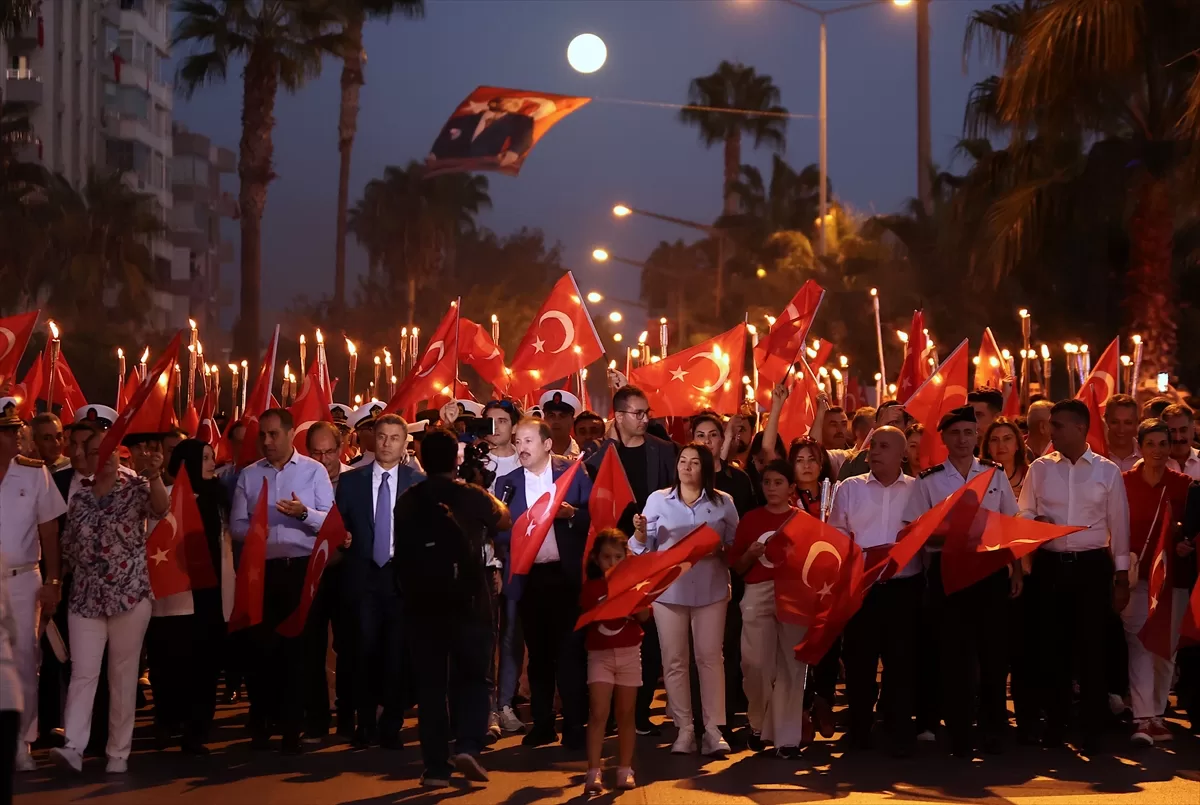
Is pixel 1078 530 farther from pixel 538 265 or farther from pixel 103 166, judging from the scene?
pixel 538 265

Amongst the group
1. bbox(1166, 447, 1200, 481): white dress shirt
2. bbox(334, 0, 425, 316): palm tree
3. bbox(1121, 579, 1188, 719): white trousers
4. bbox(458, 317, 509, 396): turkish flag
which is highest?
bbox(334, 0, 425, 316): palm tree

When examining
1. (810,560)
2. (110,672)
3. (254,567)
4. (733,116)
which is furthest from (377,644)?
(733,116)

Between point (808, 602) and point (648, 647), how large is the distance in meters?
1.53

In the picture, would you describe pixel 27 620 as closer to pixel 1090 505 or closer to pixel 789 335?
pixel 1090 505

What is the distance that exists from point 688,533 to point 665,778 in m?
1.52

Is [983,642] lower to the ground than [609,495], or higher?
lower

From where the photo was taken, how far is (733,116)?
65438mm

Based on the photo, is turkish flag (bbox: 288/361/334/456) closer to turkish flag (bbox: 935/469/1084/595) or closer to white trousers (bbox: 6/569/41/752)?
white trousers (bbox: 6/569/41/752)

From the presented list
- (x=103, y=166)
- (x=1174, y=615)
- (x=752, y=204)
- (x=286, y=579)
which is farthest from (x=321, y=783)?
(x=103, y=166)

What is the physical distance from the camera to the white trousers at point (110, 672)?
32.6ft

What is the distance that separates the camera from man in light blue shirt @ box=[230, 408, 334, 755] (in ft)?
35.7

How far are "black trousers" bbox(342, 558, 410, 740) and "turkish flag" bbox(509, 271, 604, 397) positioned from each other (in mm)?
5767

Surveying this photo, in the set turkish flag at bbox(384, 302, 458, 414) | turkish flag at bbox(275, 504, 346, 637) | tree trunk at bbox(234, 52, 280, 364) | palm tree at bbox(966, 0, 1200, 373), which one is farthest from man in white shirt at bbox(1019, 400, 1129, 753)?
tree trunk at bbox(234, 52, 280, 364)

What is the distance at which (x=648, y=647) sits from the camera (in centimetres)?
1161
